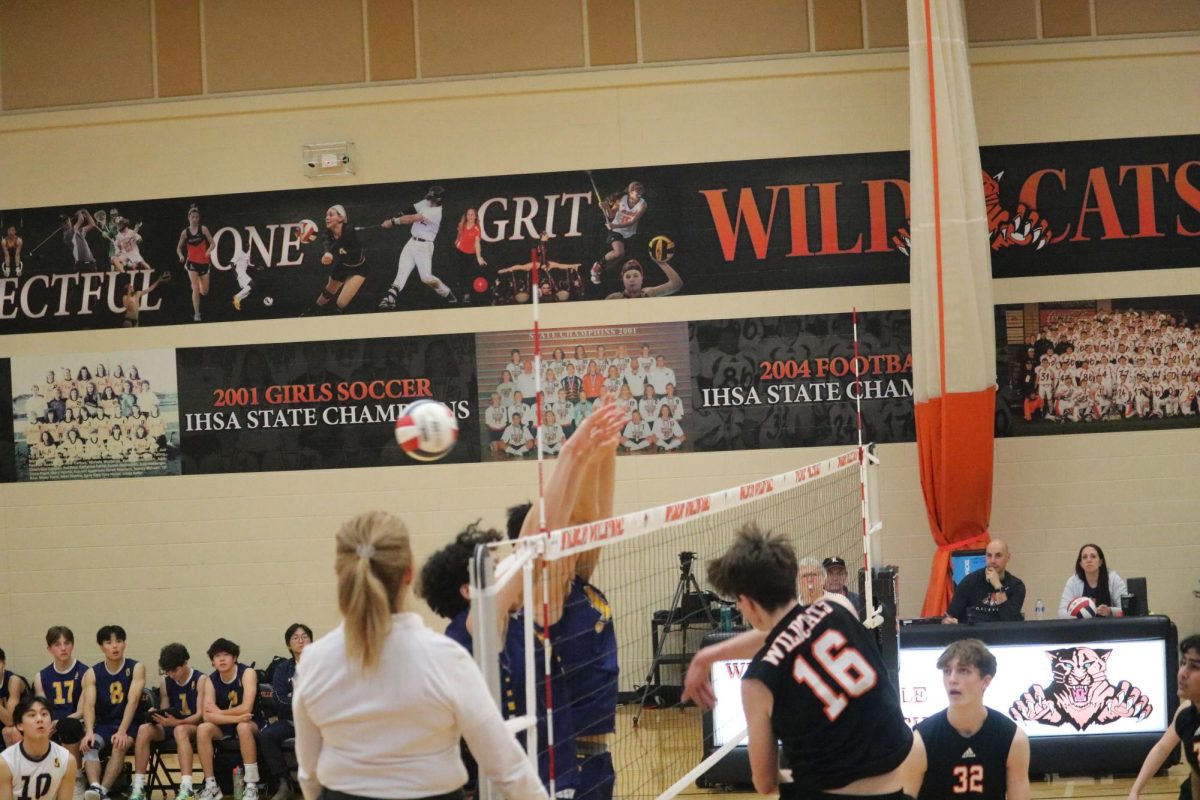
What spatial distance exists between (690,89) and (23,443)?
806 cm

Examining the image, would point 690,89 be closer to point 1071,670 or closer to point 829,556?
point 829,556

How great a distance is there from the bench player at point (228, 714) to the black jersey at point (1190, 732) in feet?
24.1

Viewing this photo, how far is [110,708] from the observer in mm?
11562

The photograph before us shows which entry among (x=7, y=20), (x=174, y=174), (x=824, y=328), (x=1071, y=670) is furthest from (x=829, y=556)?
(x=7, y=20)

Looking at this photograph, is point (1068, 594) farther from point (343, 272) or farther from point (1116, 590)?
point (343, 272)

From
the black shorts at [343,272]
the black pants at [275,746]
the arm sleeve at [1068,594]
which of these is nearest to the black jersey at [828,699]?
the black pants at [275,746]

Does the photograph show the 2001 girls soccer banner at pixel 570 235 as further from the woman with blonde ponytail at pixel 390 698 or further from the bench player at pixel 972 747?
the woman with blonde ponytail at pixel 390 698

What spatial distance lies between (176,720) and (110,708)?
93 cm

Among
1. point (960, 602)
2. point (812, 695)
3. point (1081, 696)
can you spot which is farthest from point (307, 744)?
point (960, 602)

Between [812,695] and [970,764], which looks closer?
[812,695]

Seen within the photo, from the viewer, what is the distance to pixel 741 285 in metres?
12.9

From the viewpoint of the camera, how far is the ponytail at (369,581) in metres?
3.20

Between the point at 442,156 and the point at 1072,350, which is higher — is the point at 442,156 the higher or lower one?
the higher one

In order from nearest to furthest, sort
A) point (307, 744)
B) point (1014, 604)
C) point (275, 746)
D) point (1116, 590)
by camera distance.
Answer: point (307, 744), point (275, 746), point (1014, 604), point (1116, 590)
